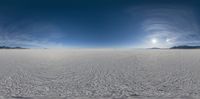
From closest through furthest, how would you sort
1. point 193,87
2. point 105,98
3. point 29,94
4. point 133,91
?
point 105,98
point 29,94
point 133,91
point 193,87

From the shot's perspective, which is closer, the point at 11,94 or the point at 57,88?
the point at 11,94

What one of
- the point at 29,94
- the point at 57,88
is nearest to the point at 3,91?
the point at 29,94

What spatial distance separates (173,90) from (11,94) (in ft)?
15.4

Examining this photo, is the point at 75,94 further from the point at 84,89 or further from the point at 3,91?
the point at 3,91

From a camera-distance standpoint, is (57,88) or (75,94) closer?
(75,94)

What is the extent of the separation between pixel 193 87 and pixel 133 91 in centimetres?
204

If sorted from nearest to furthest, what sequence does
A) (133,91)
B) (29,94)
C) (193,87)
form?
1. (29,94)
2. (133,91)
3. (193,87)

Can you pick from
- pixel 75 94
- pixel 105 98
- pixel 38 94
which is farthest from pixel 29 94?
pixel 105 98

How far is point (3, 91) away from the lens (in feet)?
17.8

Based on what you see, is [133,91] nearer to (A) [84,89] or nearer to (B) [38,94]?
(A) [84,89]

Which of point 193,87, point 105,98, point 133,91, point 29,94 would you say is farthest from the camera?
point 193,87

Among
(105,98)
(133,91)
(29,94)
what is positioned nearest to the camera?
(105,98)

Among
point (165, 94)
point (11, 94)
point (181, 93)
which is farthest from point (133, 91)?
point (11, 94)

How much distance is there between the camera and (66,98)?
191 inches
